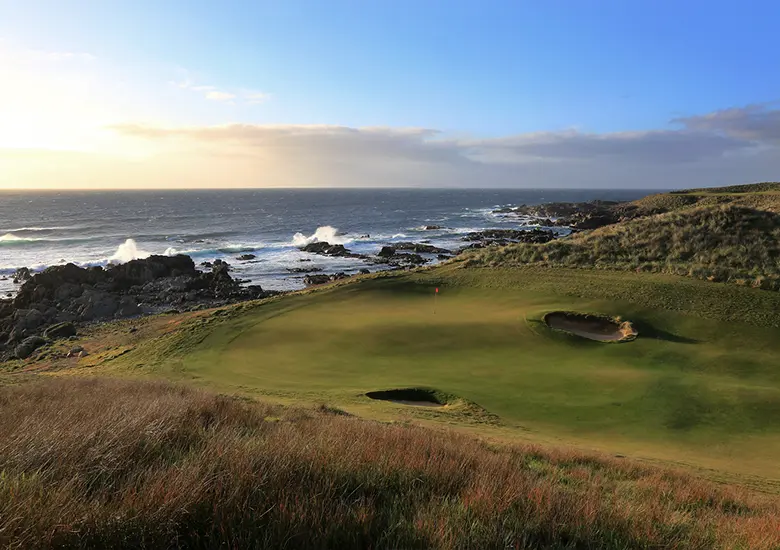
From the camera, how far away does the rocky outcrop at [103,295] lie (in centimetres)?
3022

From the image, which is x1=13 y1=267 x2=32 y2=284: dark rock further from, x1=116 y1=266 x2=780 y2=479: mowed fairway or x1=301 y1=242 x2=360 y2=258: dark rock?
x1=116 y1=266 x2=780 y2=479: mowed fairway

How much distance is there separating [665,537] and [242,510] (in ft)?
11.6

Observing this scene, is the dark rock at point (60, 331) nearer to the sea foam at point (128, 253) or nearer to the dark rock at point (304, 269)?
the dark rock at point (304, 269)

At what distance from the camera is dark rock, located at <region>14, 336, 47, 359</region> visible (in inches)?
940

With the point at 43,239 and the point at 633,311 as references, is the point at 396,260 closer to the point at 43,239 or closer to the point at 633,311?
the point at 633,311

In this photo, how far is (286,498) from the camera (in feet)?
12.0

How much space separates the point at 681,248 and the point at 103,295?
39649mm

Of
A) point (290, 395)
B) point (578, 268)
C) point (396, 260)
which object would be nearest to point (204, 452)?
point (290, 395)

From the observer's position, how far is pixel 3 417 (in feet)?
19.5

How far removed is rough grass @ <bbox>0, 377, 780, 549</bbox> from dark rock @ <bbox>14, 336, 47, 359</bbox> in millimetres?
22403

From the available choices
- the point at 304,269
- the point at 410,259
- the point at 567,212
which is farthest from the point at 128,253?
the point at 567,212

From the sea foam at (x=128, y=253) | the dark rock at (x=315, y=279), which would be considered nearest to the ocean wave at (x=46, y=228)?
the sea foam at (x=128, y=253)

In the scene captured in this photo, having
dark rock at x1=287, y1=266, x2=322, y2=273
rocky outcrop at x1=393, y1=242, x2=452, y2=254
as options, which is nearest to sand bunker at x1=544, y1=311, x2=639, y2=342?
dark rock at x1=287, y1=266, x2=322, y2=273

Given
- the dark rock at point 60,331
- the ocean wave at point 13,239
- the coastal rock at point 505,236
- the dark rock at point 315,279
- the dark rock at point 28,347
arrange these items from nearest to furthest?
the dark rock at point 28,347
the dark rock at point 60,331
the dark rock at point 315,279
the coastal rock at point 505,236
the ocean wave at point 13,239
